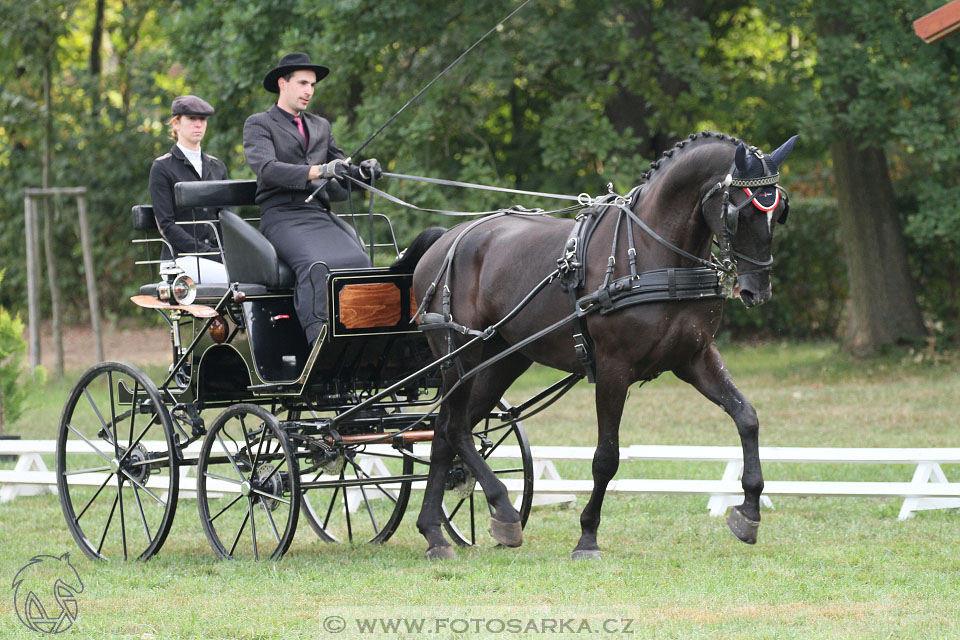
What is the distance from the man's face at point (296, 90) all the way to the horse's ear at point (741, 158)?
8.27 ft

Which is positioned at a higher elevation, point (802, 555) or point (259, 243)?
point (259, 243)

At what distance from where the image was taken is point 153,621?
5426 mm

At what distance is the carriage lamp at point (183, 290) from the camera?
704cm

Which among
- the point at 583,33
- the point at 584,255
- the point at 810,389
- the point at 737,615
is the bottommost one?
the point at 810,389

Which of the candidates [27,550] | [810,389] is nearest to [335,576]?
[27,550]

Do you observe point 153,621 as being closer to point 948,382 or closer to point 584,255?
point 584,255

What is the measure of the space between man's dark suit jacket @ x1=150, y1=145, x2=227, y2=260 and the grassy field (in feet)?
5.78

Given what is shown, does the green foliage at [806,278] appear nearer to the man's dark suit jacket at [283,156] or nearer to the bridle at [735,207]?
the man's dark suit jacket at [283,156]

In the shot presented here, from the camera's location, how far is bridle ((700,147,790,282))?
5.77 meters

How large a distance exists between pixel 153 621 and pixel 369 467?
13.9 feet

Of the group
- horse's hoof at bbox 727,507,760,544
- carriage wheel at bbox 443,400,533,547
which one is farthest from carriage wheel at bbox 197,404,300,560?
horse's hoof at bbox 727,507,760,544

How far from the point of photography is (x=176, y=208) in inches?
303

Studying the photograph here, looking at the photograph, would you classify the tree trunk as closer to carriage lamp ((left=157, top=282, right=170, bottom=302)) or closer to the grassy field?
the grassy field

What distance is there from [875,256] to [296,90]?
33.8 ft
